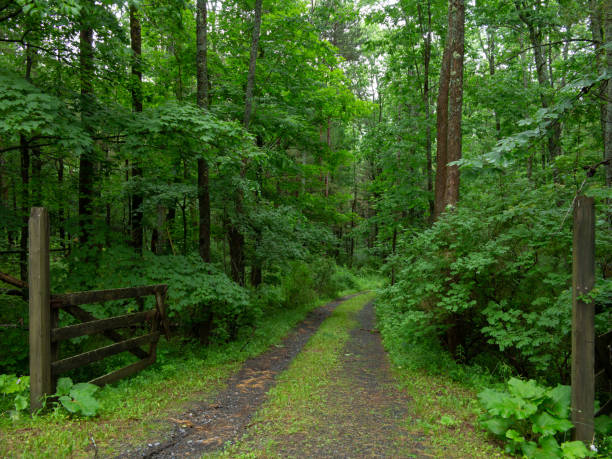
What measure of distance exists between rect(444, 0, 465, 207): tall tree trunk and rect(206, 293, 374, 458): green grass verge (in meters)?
4.49

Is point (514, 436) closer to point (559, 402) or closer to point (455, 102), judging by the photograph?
point (559, 402)

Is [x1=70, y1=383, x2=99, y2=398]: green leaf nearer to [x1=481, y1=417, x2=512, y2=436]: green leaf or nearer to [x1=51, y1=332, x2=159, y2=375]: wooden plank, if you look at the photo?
[x1=51, y1=332, x2=159, y2=375]: wooden plank

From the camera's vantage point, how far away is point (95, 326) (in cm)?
508

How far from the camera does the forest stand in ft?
15.9

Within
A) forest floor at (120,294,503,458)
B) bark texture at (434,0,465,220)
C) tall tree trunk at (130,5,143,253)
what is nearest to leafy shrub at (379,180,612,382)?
bark texture at (434,0,465,220)

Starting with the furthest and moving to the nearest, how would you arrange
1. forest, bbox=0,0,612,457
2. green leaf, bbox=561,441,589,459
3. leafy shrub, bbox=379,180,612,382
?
1. leafy shrub, bbox=379,180,612,382
2. forest, bbox=0,0,612,457
3. green leaf, bbox=561,441,589,459

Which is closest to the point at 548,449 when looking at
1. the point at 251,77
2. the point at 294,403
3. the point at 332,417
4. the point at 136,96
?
the point at 332,417

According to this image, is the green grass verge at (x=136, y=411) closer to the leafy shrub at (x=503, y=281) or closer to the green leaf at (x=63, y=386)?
the green leaf at (x=63, y=386)

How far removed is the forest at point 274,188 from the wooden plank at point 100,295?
21.6 inches

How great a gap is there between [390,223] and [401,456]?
12180 millimetres

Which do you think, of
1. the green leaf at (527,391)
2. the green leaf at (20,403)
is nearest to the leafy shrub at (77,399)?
the green leaf at (20,403)

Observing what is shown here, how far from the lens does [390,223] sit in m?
15.3

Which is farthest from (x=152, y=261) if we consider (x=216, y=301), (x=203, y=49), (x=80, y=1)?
(x=203, y=49)

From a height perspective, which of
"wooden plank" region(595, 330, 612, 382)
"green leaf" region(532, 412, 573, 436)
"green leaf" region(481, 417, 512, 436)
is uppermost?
"wooden plank" region(595, 330, 612, 382)
